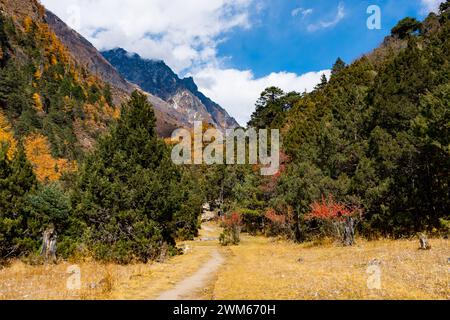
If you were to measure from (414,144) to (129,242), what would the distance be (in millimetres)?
23623

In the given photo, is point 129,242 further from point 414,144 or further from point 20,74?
point 20,74

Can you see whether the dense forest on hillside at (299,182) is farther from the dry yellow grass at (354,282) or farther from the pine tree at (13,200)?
the dry yellow grass at (354,282)

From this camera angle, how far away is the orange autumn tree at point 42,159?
230 feet

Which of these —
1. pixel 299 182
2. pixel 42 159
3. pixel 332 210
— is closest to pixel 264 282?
pixel 332 210

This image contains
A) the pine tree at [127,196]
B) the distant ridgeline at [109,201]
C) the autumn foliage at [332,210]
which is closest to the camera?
the pine tree at [127,196]

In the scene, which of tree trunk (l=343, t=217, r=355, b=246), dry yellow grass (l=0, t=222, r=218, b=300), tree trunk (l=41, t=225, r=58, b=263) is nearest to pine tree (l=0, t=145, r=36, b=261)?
dry yellow grass (l=0, t=222, r=218, b=300)

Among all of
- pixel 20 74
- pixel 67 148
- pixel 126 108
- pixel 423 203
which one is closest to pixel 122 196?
pixel 126 108

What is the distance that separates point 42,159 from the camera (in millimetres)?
73000

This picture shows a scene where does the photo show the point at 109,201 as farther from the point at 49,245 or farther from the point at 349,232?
the point at 349,232

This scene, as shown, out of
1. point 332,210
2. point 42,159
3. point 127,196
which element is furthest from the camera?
point 42,159

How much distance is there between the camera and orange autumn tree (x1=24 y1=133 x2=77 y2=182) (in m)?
70.1

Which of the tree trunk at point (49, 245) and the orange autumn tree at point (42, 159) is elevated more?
the orange autumn tree at point (42, 159)

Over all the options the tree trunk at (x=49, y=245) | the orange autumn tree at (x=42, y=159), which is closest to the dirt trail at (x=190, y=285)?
the tree trunk at (x=49, y=245)

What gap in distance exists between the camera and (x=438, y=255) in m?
18.5
